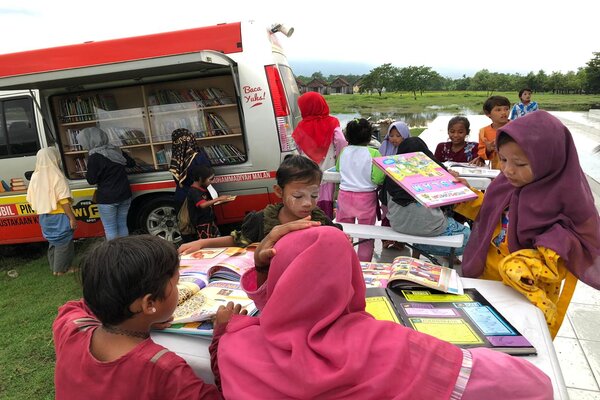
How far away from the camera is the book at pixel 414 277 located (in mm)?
1685

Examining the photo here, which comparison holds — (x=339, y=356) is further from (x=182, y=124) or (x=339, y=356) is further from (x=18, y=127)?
(x=18, y=127)

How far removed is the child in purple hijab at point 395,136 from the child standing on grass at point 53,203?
3.71 meters

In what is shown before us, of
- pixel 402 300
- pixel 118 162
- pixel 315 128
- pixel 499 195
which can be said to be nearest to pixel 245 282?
pixel 402 300

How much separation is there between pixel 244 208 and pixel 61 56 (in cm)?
275

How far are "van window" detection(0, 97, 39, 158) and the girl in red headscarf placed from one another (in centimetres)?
341

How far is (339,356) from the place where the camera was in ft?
2.88

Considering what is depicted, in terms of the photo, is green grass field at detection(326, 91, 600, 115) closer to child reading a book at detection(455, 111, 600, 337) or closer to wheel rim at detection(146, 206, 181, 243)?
wheel rim at detection(146, 206, 181, 243)

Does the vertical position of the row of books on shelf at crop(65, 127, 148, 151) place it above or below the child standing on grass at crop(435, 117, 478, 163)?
above

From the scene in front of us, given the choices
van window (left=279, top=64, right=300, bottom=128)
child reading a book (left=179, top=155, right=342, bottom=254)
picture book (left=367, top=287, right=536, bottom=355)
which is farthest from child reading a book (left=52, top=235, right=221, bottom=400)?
van window (left=279, top=64, right=300, bottom=128)

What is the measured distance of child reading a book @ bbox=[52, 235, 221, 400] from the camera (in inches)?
45.2

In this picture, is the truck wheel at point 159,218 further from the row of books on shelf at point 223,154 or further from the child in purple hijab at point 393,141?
the child in purple hijab at point 393,141

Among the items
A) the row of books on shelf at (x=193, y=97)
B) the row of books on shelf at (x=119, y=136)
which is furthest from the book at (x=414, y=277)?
the row of books on shelf at (x=119, y=136)

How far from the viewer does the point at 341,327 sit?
944 mm

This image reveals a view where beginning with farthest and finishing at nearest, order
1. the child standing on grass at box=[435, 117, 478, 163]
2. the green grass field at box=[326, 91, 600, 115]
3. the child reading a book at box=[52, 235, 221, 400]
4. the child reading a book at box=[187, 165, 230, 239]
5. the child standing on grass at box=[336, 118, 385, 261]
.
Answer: the green grass field at box=[326, 91, 600, 115]
the child standing on grass at box=[435, 117, 478, 163]
the child reading a book at box=[187, 165, 230, 239]
the child standing on grass at box=[336, 118, 385, 261]
the child reading a book at box=[52, 235, 221, 400]
